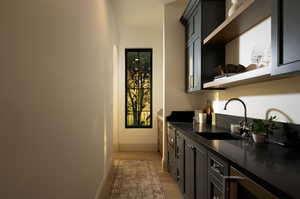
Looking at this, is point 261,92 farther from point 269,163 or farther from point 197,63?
point 197,63

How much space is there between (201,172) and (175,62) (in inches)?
102

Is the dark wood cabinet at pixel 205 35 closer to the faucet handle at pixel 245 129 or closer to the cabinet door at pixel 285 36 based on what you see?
the faucet handle at pixel 245 129

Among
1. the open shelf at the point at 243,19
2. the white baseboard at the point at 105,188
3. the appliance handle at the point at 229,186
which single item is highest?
the open shelf at the point at 243,19

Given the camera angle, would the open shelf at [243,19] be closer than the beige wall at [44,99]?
No

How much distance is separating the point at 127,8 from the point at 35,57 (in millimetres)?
3716

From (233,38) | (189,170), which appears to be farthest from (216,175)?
(233,38)

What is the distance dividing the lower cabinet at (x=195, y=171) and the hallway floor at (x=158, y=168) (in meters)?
0.56

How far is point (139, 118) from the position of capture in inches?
239

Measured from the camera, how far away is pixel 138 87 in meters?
6.08

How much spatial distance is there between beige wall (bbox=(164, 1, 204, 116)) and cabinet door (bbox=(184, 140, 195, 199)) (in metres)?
1.68

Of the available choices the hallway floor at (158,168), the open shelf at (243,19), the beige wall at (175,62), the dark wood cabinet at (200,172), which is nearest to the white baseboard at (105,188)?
the hallway floor at (158,168)

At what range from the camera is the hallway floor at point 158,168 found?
3149 millimetres

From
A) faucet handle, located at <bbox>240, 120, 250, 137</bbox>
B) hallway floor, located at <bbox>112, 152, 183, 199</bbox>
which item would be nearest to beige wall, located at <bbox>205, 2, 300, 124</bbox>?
faucet handle, located at <bbox>240, 120, 250, 137</bbox>

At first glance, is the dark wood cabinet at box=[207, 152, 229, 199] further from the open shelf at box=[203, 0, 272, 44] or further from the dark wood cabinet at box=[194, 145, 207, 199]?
the open shelf at box=[203, 0, 272, 44]
